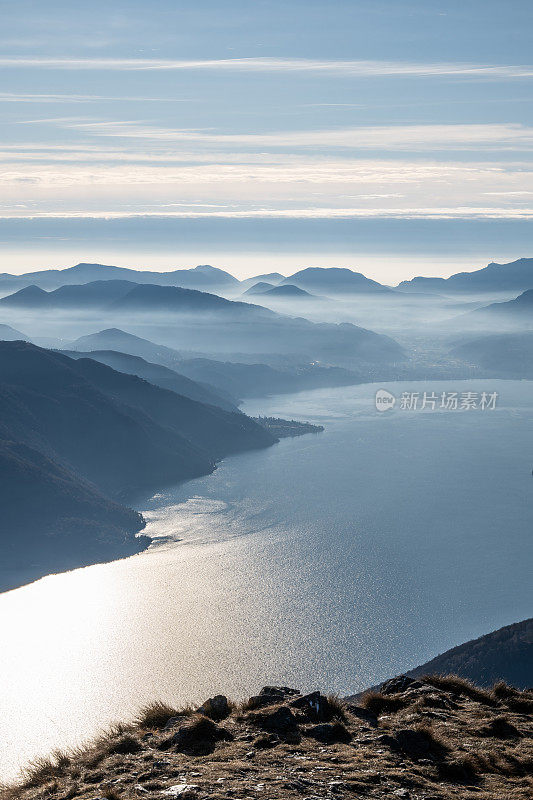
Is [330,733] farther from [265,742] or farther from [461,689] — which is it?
[461,689]

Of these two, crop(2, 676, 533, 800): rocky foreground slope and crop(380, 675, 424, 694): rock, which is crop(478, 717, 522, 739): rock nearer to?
crop(2, 676, 533, 800): rocky foreground slope

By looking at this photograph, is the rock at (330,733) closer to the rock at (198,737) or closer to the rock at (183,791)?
the rock at (198,737)

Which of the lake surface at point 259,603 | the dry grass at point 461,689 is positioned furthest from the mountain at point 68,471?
the dry grass at point 461,689

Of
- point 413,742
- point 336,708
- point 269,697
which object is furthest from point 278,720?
point 413,742

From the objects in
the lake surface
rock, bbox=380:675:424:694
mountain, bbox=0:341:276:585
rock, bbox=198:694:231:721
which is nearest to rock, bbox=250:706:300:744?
rock, bbox=198:694:231:721

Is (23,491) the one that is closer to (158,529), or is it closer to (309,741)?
(158,529)

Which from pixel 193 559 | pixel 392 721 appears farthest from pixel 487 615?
pixel 392 721
